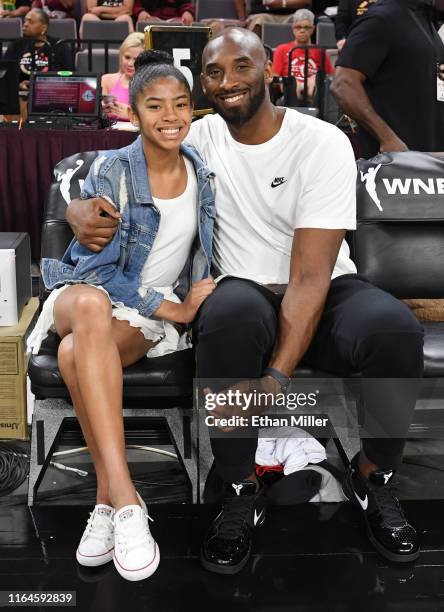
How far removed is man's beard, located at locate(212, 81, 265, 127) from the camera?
218 cm

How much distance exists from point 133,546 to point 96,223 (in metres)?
0.80

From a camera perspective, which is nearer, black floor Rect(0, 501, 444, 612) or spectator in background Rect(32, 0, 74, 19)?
black floor Rect(0, 501, 444, 612)

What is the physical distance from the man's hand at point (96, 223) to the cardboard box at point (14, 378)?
714mm

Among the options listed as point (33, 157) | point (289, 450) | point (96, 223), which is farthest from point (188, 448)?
point (33, 157)

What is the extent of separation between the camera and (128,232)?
2.16 metres

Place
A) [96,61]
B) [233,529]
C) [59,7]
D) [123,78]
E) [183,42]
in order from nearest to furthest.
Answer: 1. [233,529]
2. [183,42]
3. [123,78]
4. [96,61]
5. [59,7]

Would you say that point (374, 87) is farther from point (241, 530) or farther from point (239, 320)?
point (241, 530)

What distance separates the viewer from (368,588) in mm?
1839

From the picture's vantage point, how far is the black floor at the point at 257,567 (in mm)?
1795

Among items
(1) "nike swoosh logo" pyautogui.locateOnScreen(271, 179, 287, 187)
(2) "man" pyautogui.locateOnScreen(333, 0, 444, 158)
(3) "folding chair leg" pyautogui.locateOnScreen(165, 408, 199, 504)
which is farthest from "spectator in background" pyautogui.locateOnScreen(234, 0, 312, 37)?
(1) "nike swoosh logo" pyautogui.locateOnScreen(271, 179, 287, 187)

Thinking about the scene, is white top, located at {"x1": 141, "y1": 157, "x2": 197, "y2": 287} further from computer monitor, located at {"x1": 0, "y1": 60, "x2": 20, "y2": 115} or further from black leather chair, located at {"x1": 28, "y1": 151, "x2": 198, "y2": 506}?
computer monitor, located at {"x1": 0, "y1": 60, "x2": 20, "y2": 115}

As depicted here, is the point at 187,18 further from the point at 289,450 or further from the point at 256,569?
the point at 256,569

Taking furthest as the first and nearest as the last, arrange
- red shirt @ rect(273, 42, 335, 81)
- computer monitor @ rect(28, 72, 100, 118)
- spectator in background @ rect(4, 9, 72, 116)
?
spectator in background @ rect(4, 9, 72, 116), red shirt @ rect(273, 42, 335, 81), computer monitor @ rect(28, 72, 100, 118)

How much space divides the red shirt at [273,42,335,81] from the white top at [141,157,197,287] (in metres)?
4.11
